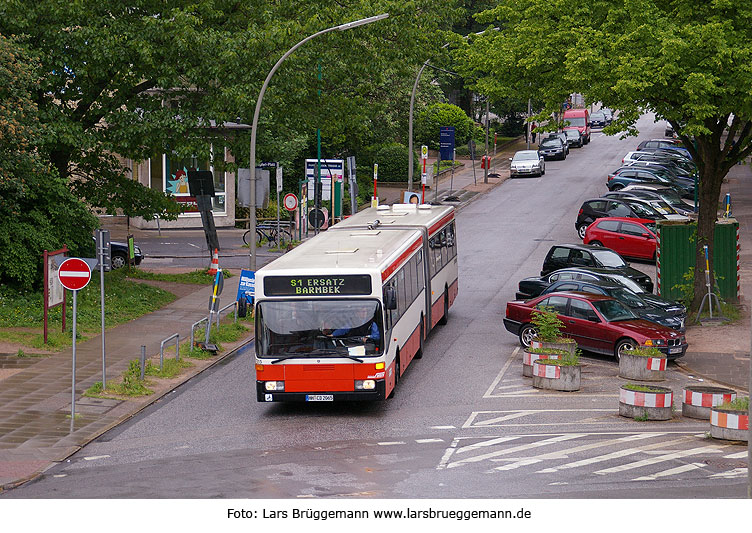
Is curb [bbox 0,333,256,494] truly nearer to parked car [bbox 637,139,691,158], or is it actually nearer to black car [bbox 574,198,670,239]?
black car [bbox 574,198,670,239]

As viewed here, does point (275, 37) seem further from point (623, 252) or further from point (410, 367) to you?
point (623, 252)

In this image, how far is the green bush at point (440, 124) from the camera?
67562 millimetres

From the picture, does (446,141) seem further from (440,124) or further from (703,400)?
(703,400)

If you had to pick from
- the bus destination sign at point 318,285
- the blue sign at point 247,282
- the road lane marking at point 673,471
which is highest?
the bus destination sign at point 318,285

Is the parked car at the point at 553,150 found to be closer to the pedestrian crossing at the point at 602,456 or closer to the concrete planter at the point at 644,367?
the concrete planter at the point at 644,367

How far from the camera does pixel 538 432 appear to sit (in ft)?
58.0

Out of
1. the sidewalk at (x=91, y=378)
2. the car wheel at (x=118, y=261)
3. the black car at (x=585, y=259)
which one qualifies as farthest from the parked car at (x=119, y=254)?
the black car at (x=585, y=259)

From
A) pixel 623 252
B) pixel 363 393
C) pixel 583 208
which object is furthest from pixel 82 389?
pixel 583 208

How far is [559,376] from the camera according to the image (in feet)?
68.4

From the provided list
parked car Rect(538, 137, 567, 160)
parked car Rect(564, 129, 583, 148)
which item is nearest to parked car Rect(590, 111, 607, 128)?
parked car Rect(564, 129, 583, 148)

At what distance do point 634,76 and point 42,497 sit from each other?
55.4 ft

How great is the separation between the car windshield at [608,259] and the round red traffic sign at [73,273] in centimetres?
1702

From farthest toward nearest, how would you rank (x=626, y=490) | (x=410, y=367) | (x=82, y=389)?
(x=410, y=367)
(x=82, y=389)
(x=626, y=490)

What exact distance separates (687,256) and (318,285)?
1557 cm
